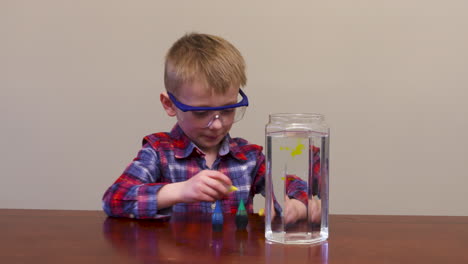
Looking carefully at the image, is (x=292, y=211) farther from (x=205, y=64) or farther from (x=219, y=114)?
(x=205, y=64)

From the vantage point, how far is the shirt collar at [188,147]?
1.42 m

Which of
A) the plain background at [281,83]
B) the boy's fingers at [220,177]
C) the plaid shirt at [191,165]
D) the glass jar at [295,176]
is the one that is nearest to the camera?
the glass jar at [295,176]

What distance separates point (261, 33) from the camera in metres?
2.10

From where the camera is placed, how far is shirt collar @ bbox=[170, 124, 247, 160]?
1.42m

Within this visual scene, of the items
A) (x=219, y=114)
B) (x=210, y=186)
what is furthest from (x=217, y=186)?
(x=219, y=114)

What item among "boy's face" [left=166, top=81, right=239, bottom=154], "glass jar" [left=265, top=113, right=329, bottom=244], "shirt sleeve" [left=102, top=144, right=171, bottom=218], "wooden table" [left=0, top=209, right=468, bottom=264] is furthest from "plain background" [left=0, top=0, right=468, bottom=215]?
"glass jar" [left=265, top=113, right=329, bottom=244]

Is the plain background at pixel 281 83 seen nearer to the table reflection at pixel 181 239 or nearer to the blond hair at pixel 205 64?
the blond hair at pixel 205 64

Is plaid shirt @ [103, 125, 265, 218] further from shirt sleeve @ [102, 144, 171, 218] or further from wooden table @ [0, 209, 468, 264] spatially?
wooden table @ [0, 209, 468, 264]

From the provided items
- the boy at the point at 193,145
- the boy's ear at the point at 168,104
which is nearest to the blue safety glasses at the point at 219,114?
the boy at the point at 193,145

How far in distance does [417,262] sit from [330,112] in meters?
1.39

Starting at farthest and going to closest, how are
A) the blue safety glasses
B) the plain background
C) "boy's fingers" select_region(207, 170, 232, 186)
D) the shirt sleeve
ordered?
the plain background < the blue safety glasses < the shirt sleeve < "boy's fingers" select_region(207, 170, 232, 186)

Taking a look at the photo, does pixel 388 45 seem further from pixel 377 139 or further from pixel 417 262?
pixel 417 262

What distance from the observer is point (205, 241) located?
2.81 feet

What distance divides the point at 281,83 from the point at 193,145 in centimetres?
76
